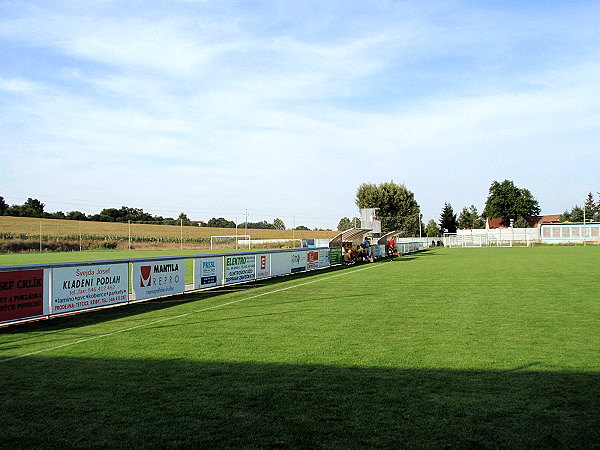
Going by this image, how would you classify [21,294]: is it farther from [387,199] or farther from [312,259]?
[387,199]

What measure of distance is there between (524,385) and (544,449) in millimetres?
1822

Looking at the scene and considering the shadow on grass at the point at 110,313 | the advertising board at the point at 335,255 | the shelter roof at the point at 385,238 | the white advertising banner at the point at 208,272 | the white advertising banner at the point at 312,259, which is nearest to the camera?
the shadow on grass at the point at 110,313

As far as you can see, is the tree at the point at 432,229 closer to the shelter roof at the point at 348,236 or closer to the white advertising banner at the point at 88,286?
the shelter roof at the point at 348,236

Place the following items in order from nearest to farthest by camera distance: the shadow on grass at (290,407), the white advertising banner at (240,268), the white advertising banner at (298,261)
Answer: the shadow on grass at (290,407)
the white advertising banner at (240,268)
the white advertising banner at (298,261)

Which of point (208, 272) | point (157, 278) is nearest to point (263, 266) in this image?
point (208, 272)

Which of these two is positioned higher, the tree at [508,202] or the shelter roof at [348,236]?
the tree at [508,202]

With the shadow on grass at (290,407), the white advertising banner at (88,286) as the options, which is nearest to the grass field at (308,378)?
the shadow on grass at (290,407)

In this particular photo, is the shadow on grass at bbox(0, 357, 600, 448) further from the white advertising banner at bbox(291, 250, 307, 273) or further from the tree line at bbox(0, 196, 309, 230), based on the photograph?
the tree line at bbox(0, 196, 309, 230)

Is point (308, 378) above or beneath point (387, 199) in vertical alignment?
beneath

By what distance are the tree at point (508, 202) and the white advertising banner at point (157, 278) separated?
10792 centimetres

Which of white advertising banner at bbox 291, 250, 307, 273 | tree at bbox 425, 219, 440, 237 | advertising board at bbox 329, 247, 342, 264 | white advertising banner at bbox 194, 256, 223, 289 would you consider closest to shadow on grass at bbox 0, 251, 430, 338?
white advertising banner at bbox 194, 256, 223, 289

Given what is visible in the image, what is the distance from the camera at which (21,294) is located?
10289 millimetres

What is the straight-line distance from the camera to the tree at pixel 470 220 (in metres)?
119

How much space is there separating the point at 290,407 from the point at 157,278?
10.4 metres
